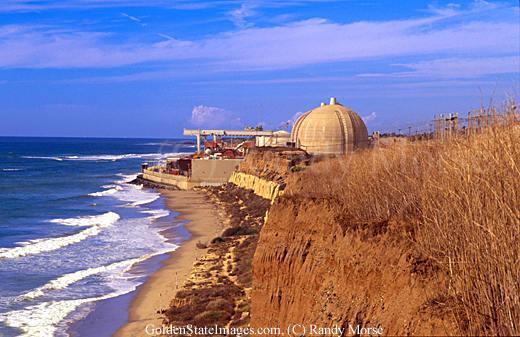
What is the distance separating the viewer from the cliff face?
9.04m

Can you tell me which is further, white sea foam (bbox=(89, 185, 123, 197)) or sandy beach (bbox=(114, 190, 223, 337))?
white sea foam (bbox=(89, 185, 123, 197))

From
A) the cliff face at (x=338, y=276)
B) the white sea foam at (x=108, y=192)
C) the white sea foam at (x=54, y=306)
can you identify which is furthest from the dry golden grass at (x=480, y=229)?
the white sea foam at (x=108, y=192)

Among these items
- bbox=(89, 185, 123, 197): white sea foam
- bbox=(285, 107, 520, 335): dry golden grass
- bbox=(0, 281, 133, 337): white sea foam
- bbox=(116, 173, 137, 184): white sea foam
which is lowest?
bbox=(0, 281, 133, 337): white sea foam

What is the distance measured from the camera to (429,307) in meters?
8.34

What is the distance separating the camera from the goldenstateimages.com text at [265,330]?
10258mm

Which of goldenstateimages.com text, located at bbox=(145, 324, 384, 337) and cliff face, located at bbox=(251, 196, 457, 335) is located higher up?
cliff face, located at bbox=(251, 196, 457, 335)

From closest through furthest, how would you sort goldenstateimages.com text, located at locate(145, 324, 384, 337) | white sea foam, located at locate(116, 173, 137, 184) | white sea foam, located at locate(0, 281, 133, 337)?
goldenstateimages.com text, located at locate(145, 324, 384, 337) → white sea foam, located at locate(0, 281, 133, 337) → white sea foam, located at locate(116, 173, 137, 184)

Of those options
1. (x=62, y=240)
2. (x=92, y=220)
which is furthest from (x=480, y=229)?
(x=92, y=220)

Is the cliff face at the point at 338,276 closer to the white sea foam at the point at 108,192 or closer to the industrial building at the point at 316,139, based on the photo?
the industrial building at the point at 316,139

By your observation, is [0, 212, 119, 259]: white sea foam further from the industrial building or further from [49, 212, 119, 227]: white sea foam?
the industrial building

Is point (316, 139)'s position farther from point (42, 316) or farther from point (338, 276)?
point (338, 276)

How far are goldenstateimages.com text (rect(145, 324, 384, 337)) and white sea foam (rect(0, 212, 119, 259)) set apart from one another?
49.3 feet

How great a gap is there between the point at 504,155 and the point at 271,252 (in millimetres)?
8365

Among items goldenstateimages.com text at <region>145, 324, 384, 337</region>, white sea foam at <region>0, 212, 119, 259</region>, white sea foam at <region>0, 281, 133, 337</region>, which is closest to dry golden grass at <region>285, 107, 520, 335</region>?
goldenstateimages.com text at <region>145, 324, 384, 337</region>
